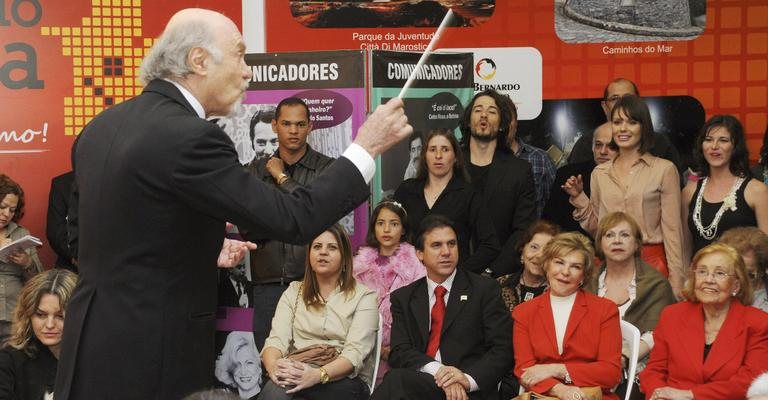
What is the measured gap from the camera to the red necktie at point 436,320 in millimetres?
4910

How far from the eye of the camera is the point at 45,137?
679cm

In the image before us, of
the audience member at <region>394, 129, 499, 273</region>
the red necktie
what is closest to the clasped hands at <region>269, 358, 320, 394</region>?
the red necktie

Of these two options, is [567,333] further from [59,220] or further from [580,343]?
[59,220]

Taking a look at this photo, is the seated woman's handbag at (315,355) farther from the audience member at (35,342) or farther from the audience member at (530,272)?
the audience member at (35,342)

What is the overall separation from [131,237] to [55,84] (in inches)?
194

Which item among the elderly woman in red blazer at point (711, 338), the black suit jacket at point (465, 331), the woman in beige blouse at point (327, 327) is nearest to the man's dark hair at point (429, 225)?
the black suit jacket at point (465, 331)

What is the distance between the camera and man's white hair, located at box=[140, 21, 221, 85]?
7.38 feet

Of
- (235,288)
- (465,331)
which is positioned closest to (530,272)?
(465,331)

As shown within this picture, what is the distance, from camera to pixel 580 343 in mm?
4559

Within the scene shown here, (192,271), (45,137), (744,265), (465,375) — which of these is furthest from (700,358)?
(45,137)

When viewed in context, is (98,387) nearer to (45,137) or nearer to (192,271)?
(192,271)

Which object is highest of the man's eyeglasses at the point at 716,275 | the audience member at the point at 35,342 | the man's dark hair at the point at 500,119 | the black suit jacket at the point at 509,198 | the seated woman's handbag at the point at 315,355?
the man's dark hair at the point at 500,119

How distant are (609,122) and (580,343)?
1922mm

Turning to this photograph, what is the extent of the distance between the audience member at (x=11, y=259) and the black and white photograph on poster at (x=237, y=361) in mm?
1129
